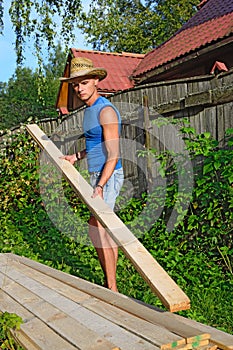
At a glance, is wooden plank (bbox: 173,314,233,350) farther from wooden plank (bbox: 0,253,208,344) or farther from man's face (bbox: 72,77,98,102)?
man's face (bbox: 72,77,98,102)

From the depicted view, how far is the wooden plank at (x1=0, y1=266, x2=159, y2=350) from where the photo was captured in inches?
83.8

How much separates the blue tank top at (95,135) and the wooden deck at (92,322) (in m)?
0.90

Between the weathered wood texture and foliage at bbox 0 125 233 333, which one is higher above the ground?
the weathered wood texture

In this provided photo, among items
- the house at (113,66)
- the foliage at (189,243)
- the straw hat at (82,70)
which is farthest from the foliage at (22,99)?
the straw hat at (82,70)

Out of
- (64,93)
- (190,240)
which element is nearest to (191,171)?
(190,240)

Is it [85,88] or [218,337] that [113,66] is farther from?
[218,337]

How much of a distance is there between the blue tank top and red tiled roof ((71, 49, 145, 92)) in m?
12.9

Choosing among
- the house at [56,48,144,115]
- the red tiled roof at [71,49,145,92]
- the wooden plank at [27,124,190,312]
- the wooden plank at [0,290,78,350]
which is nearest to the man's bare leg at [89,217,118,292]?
the wooden plank at [27,124,190,312]

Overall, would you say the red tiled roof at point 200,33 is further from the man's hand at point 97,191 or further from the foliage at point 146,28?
the foliage at point 146,28

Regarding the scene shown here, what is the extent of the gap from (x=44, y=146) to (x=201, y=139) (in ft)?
5.05

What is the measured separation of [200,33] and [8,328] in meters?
10.9

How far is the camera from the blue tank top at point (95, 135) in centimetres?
326

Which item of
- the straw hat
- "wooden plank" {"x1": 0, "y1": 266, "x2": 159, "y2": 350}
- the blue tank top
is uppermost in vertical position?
the straw hat

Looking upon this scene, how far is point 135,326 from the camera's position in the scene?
232cm
